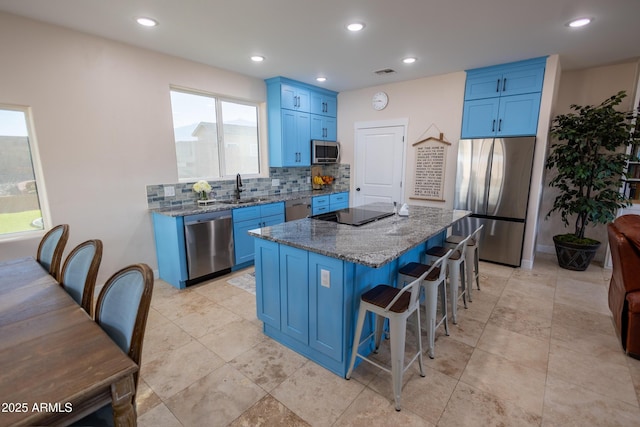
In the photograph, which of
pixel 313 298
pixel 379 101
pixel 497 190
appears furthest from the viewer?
pixel 379 101

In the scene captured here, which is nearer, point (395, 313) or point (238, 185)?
point (395, 313)

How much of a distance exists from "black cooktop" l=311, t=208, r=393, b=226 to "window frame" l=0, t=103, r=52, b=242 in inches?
97.7

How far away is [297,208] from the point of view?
447cm

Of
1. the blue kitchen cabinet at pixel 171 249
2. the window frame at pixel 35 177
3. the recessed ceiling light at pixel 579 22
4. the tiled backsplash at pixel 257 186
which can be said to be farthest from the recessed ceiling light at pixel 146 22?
the recessed ceiling light at pixel 579 22

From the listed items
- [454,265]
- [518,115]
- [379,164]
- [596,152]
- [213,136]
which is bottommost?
[454,265]

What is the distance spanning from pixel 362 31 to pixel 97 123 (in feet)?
8.93

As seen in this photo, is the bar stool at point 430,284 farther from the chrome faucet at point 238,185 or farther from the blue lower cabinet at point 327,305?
the chrome faucet at point 238,185

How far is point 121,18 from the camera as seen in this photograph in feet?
8.24

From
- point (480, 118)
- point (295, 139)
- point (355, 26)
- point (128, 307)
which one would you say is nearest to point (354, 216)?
point (355, 26)

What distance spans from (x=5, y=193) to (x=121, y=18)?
1.80 m

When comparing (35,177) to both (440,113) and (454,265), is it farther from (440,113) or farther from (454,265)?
(440,113)

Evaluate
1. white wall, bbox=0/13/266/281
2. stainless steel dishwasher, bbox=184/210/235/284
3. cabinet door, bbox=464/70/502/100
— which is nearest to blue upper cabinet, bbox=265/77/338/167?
white wall, bbox=0/13/266/281

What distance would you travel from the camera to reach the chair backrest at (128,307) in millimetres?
1161

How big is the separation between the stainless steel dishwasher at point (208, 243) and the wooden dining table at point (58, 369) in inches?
76.0
